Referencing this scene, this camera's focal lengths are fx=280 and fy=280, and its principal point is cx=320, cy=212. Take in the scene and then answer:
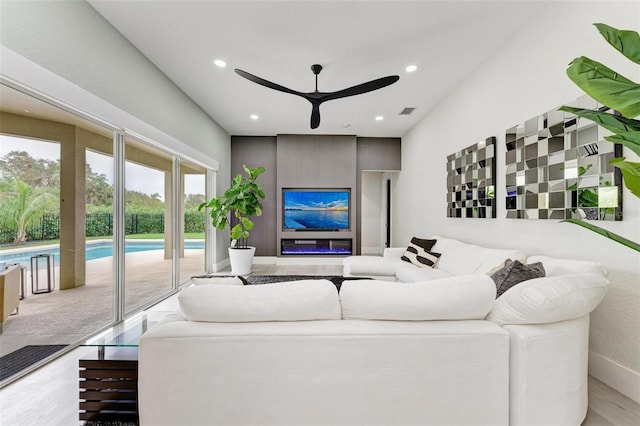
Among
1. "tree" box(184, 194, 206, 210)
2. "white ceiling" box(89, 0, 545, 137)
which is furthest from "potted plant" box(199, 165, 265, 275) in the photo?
"white ceiling" box(89, 0, 545, 137)

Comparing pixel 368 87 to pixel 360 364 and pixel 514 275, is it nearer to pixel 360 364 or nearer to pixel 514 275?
pixel 514 275

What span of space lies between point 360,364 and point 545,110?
8.61ft

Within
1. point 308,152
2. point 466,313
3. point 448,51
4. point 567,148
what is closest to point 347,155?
point 308,152

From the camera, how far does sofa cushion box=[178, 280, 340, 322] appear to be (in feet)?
4.35

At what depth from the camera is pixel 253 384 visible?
4.15 ft

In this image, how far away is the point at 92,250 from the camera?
8.75 feet

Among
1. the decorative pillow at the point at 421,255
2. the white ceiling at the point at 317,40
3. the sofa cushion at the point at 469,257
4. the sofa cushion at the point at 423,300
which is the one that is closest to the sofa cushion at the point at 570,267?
the sofa cushion at the point at 469,257

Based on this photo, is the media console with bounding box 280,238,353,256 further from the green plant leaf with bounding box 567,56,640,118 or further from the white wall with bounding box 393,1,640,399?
the green plant leaf with bounding box 567,56,640,118

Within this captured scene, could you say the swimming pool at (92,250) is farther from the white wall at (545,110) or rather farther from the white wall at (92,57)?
the white wall at (545,110)

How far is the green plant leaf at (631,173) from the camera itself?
3.00ft

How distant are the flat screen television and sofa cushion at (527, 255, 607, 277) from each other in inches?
171

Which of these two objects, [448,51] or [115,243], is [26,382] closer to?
[115,243]

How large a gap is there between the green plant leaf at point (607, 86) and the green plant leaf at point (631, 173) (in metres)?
0.15

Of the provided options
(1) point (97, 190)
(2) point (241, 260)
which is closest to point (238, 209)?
(2) point (241, 260)
